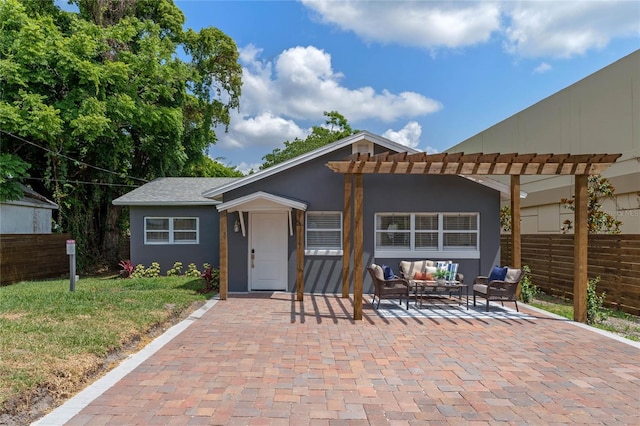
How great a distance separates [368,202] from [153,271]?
8.78 metres

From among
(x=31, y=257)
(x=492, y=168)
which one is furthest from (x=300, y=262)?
(x=31, y=257)

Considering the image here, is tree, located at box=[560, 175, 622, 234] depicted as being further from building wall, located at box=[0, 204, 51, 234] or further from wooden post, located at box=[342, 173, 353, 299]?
building wall, located at box=[0, 204, 51, 234]

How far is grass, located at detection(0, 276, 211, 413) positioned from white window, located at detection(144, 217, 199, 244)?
345 centimetres

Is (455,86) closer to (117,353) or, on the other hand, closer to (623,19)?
(623,19)

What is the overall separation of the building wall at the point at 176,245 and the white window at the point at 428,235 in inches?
272

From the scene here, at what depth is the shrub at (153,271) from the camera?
14.2 metres

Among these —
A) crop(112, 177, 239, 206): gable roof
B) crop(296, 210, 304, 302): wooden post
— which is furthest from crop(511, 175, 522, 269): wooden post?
crop(112, 177, 239, 206): gable roof

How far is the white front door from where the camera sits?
36.4 ft

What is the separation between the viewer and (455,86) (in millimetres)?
13234

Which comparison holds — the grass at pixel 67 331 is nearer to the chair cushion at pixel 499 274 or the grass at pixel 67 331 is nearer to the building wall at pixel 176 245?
the building wall at pixel 176 245

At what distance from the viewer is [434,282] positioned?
9.10 metres

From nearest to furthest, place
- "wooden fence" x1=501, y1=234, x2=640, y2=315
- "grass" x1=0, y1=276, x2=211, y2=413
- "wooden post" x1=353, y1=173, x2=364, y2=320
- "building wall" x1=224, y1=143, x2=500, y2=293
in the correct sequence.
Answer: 1. "grass" x1=0, y1=276, x2=211, y2=413
2. "wooden post" x1=353, y1=173, x2=364, y2=320
3. "wooden fence" x1=501, y1=234, x2=640, y2=315
4. "building wall" x1=224, y1=143, x2=500, y2=293

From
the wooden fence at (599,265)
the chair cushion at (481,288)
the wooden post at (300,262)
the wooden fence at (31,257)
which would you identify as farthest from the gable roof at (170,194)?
the wooden fence at (599,265)

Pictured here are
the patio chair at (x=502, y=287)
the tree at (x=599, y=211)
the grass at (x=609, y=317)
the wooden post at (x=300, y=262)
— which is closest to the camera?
the grass at (x=609, y=317)
